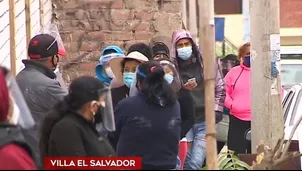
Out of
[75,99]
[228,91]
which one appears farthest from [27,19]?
[75,99]


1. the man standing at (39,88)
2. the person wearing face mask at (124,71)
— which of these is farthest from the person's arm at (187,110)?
the man standing at (39,88)

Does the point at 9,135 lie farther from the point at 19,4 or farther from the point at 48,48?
the point at 19,4

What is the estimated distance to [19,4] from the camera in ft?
38.4

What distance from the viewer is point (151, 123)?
6996 mm

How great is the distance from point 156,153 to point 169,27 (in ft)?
28.2

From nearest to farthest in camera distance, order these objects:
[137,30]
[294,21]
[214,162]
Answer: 1. [214,162]
2. [137,30]
3. [294,21]

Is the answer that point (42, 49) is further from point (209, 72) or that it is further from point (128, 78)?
point (209, 72)

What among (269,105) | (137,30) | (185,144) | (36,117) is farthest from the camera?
(137,30)

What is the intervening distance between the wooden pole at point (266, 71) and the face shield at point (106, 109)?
8.77 feet

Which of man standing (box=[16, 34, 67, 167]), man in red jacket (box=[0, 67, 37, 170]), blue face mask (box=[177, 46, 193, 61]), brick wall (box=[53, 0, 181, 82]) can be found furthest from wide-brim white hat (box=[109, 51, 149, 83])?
brick wall (box=[53, 0, 181, 82])

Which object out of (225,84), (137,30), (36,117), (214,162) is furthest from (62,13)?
(214,162)

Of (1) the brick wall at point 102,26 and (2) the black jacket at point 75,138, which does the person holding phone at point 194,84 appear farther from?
(1) the brick wall at point 102,26

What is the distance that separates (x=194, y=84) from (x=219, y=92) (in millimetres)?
560

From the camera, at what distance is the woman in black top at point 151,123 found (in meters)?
6.98
